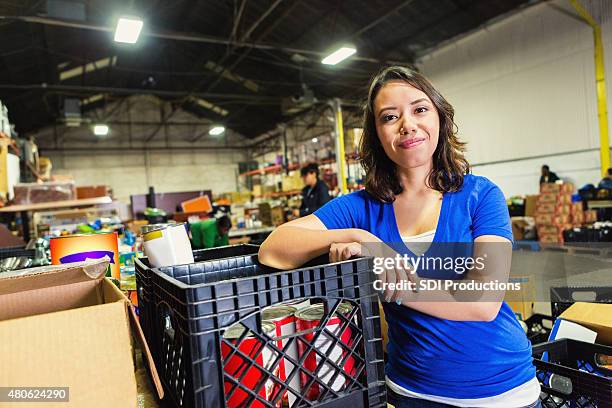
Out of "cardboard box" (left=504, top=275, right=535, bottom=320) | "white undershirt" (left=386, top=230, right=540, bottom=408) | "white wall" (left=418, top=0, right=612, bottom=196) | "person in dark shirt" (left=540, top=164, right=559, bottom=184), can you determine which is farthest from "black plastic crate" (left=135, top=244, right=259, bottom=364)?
"white wall" (left=418, top=0, right=612, bottom=196)

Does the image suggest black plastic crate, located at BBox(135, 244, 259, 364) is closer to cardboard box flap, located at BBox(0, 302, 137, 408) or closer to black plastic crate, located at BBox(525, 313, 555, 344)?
cardboard box flap, located at BBox(0, 302, 137, 408)

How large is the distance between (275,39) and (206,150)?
9.73m

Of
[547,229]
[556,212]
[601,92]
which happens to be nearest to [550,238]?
[547,229]

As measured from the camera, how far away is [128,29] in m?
5.95

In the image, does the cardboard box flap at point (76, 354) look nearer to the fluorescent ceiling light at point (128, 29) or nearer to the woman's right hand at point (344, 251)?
the woman's right hand at point (344, 251)

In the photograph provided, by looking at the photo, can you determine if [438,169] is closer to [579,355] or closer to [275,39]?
[579,355]

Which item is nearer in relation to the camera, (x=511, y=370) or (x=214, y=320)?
(x=214, y=320)

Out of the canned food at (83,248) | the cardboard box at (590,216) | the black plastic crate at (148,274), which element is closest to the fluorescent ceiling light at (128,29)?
the canned food at (83,248)

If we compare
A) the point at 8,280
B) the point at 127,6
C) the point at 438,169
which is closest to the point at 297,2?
the point at 127,6

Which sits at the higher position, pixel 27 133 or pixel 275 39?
pixel 275 39

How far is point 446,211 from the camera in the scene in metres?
1.05

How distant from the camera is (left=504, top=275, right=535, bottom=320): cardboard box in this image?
8.18 ft

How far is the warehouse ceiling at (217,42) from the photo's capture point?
25.3ft

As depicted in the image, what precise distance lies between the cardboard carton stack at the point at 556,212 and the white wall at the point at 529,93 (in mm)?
970
